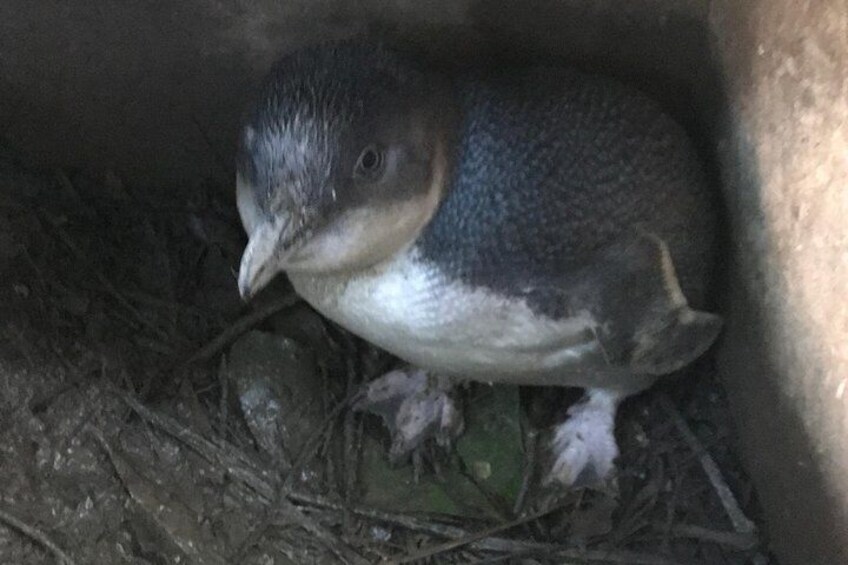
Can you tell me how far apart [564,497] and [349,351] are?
34cm

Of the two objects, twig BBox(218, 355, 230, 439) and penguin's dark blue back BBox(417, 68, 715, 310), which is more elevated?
penguin's dark blue back BBox(417, 68, 715, 310)

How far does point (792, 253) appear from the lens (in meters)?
0.98

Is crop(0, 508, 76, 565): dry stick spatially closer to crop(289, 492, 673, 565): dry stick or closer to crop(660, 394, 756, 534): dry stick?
crop(289, 492, 673, 565): dry stick

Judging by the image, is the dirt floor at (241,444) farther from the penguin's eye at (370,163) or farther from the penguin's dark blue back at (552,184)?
the penguin's eye at (370,163)

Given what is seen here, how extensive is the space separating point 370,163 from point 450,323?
0.63 ft

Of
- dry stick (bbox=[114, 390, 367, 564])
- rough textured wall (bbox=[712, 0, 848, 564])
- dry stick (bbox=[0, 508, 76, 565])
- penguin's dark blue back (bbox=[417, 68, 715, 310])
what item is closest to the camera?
rough textured wall (bbox=[712, 0, 848, 564])

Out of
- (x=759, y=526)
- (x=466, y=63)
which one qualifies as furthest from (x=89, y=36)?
(x=759, y=526)

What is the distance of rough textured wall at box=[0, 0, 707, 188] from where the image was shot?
3.65 ft

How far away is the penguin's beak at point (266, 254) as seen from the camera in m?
0.88

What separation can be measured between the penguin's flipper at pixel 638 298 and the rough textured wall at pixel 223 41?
0.25m

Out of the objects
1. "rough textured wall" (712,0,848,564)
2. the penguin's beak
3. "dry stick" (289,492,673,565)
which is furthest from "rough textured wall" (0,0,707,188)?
"dry stick" (289,492,673,565)

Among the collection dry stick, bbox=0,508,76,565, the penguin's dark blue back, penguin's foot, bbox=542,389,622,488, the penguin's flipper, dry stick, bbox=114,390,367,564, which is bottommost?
dry stick, bbox=0,508,76,565

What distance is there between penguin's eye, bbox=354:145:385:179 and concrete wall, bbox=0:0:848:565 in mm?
275

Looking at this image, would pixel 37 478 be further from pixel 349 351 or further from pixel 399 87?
pixel 399 87
